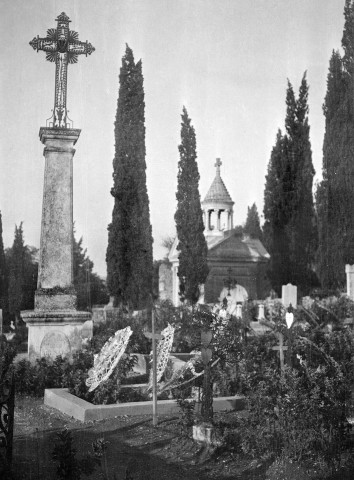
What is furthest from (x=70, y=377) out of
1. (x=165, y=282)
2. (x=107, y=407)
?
(x=165, y=282)

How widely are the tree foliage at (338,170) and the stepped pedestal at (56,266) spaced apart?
60.3 feet

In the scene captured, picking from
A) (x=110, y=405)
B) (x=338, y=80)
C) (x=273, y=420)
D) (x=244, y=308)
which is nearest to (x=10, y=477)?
(x=273, y=420)

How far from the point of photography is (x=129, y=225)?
78.8 feet

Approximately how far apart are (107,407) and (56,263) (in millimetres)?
4519

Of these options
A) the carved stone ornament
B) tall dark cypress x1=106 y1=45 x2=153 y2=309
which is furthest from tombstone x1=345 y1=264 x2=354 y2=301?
the carved stone ornament

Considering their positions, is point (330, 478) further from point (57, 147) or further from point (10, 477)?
point (57, 147)

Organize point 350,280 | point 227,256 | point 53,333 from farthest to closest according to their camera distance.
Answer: point 227,256
point 350,280
point 53,333

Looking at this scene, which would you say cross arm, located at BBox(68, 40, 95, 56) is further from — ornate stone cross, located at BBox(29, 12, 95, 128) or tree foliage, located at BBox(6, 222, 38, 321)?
tree foliage, located at BBox(6, 222, 38, 321)

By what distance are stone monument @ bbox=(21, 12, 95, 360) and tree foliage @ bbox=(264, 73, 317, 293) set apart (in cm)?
1862

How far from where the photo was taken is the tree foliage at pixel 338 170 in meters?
27.8

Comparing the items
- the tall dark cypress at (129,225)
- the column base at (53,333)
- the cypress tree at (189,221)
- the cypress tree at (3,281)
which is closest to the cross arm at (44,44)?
the column base at (53,333)

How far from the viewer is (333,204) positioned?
1134 inches

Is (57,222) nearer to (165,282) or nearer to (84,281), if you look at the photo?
(165,282)

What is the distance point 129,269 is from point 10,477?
20.1 m
